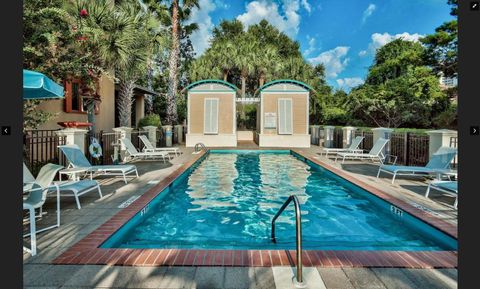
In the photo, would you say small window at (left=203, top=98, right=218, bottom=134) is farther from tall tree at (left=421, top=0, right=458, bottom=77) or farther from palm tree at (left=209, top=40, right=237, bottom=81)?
tall tree at (left=421, top=0, right=458, bottom=77)

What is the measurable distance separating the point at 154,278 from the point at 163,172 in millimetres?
5786

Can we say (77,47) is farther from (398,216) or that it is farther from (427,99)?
(427,99)

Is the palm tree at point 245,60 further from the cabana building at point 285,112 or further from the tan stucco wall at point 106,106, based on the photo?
the tan stucco wall at point 106,106

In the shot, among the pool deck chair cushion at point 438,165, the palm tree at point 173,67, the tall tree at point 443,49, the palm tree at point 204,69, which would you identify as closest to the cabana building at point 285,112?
the palm tree at point 173,67

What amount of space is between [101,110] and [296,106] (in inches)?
413

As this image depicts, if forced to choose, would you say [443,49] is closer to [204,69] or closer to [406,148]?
[406,148]

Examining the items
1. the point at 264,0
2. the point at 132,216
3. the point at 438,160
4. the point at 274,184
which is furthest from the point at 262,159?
the point at 264,0

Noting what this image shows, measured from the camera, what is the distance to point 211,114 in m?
17.1

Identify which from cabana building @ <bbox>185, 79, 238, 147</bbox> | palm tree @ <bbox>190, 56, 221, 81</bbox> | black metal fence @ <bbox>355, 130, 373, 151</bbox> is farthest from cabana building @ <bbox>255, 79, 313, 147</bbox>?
palm tree @ <bbox>190, 56, 221, 81</bbox>

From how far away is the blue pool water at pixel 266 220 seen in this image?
4219 mm

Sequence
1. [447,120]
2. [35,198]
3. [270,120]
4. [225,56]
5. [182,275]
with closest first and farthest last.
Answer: [182,275] → [35,198] → [447,120] → [270,120] → [225,56]
